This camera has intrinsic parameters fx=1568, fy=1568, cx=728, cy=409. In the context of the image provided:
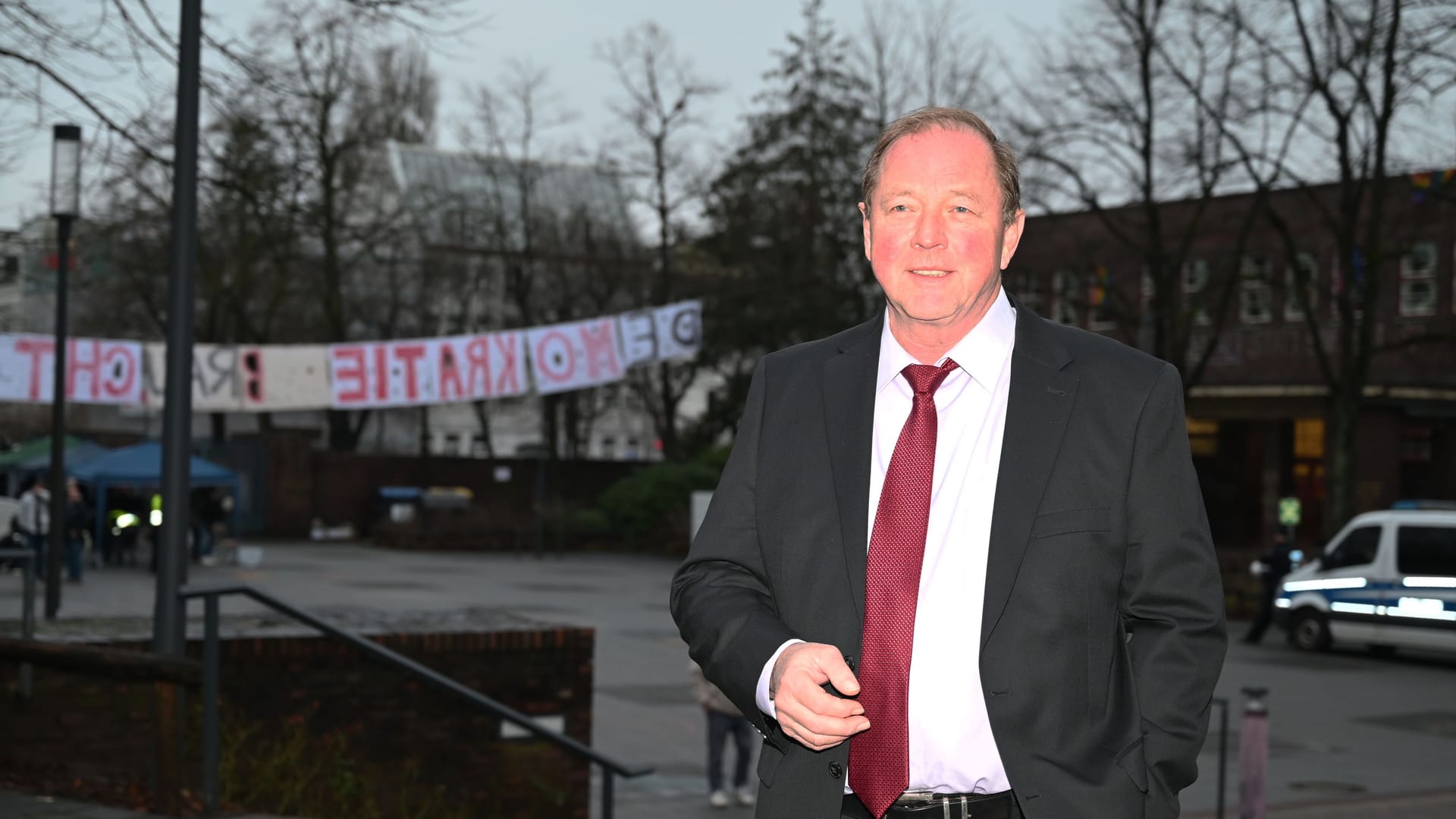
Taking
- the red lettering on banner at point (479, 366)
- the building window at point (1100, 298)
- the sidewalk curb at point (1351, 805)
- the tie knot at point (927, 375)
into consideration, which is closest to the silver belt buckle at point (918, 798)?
the tie knot at point (927, 375)

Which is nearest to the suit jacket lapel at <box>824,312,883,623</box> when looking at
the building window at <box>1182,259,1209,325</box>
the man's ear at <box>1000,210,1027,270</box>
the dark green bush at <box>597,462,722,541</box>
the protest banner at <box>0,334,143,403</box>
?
the man's ear at <box>1000,210,1027,270</box>

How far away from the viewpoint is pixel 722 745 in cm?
1122

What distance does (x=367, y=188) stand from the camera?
4584 centimetres

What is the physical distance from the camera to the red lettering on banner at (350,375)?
22.2 metres

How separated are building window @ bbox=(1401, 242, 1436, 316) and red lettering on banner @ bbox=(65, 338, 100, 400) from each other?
2829cm

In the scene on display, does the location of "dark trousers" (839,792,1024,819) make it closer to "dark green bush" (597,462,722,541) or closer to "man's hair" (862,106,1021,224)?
"man's hair" (862,106,1021,224)

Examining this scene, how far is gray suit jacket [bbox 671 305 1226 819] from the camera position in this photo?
7.57 ft

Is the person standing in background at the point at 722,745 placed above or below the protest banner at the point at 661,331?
below

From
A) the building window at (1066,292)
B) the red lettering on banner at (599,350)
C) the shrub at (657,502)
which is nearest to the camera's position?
the red lettering on banner at (599,350)

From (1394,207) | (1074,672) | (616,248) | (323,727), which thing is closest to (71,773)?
(323,727)

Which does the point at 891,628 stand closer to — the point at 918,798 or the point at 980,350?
the point at 918,798

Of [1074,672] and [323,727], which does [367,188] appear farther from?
[1074,672]

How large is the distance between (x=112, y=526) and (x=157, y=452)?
2.74 meters

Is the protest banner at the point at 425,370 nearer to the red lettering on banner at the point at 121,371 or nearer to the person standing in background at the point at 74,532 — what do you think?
the red lettering on banner at the point at 121,371
